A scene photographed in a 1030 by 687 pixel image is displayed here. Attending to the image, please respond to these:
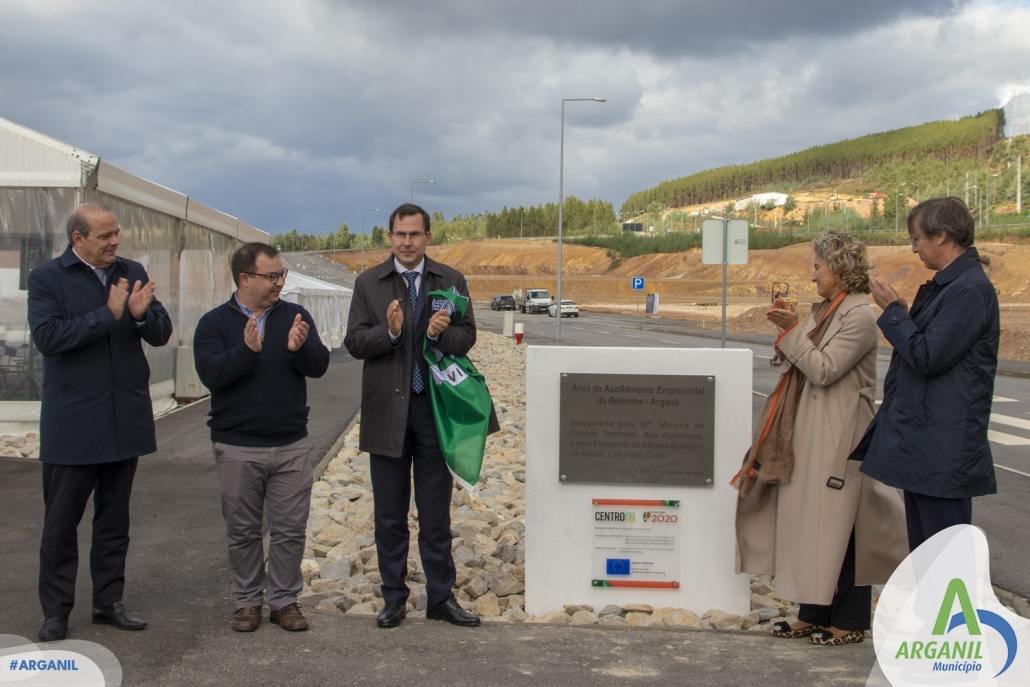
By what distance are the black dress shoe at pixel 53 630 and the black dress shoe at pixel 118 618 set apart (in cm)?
19

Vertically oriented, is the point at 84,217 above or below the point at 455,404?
above

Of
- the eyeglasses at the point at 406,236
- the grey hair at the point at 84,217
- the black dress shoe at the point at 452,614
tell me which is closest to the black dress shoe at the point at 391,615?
the black dress shoe at the point at 452,614

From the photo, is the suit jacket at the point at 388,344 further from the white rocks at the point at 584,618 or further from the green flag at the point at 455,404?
the white rocks at the point at 584,618

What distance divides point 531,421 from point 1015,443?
10.1 meters

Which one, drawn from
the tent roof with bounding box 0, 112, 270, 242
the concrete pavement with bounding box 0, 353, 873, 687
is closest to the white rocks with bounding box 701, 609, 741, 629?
the concrete pavement with bounding box 0, 353, 873, 687

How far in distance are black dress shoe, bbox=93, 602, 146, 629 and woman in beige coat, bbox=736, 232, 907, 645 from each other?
2.99 meters

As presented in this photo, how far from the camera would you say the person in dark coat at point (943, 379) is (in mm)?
4207

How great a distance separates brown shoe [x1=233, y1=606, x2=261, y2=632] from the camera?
489cm

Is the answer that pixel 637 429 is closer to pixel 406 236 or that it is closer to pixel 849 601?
pixel 849 601

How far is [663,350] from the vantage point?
5.44 meters

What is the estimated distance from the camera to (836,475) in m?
4.82

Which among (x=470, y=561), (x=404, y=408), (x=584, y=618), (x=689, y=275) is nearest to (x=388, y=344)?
(x=404, y=408)

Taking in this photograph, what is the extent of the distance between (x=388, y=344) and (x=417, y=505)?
797 mm

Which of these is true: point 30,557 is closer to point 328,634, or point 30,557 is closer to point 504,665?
point 328,634
